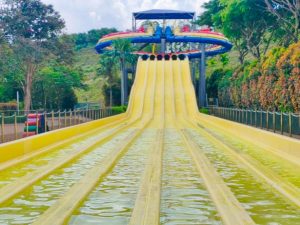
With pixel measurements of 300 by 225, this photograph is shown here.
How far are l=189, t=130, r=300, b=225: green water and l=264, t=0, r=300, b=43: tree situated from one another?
37.1m

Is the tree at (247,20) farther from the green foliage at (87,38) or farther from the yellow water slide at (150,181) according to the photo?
the green foliage at (87,38)

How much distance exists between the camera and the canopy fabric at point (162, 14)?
234 feet

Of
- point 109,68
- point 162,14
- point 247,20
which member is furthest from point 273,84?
point 109,68

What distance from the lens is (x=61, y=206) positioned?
8.88 m

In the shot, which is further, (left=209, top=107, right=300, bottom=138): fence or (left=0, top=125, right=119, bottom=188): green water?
(left=209, top=107, right=300, bottom=138): fence

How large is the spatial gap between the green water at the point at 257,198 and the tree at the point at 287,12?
3710 cm

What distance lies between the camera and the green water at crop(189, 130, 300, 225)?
806 cm

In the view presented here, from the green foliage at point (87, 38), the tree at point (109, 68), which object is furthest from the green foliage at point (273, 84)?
the green foliage at point (87, 38)

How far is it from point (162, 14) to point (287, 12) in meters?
19.7

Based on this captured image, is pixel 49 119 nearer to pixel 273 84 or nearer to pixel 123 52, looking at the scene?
pixel 273 84

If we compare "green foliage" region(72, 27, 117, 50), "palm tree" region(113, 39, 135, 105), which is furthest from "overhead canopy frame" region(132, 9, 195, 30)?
"green foliage" region(72, 27, 117, 50)

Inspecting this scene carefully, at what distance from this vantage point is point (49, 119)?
21.7m

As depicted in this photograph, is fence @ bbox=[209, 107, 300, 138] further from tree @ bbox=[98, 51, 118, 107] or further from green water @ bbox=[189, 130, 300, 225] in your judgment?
tree @ bbox=[98, 51, 118, 107]

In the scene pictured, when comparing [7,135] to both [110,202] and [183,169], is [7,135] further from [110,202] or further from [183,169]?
[110,202]
